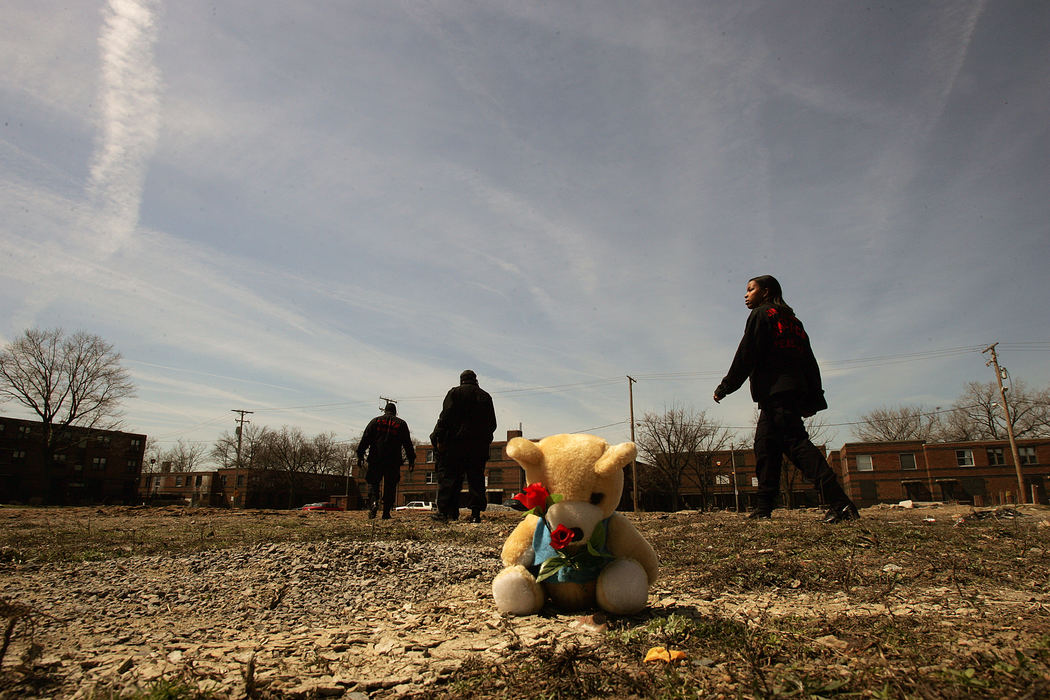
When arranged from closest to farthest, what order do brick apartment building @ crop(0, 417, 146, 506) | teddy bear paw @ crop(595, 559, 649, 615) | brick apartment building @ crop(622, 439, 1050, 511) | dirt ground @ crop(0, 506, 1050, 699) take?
dirt ground @ crop(0, 506, 1050, 699) → teddy bear paw @ crop(595, 559, 649, 615) → brick apartment building @ crop(622, 439, 1050, 511) → brick apartment building @ crop(0, 417, 146, 506)

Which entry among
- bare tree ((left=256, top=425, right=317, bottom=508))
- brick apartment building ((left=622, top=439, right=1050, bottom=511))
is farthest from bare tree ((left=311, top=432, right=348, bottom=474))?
brick apartment building ((left=622, top=439, right=1050, bottom=511))

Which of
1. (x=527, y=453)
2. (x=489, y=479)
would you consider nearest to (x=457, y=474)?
(x=527, y=453)

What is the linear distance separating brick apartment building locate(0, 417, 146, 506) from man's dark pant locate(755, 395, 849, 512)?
53822 mm

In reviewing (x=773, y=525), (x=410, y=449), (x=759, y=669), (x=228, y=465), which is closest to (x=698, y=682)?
(x=759, y=669)

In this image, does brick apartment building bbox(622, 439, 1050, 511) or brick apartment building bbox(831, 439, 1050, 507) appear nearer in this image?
brick apartment building bbox(622, 439, 1050, 511)

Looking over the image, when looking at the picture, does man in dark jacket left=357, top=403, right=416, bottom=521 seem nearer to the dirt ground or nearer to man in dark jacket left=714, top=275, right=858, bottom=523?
the dirt ground

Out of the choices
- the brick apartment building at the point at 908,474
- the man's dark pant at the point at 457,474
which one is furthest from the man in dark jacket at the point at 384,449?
the brick apartment building at the point at 908,474

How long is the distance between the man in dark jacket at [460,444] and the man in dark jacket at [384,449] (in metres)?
1.57

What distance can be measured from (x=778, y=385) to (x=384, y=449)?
654 cm

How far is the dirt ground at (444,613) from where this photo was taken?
1.83 m

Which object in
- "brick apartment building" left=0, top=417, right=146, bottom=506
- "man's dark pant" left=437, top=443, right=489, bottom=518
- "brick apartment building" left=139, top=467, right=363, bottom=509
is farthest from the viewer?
"brick apartment building" left=139, top=467, right=363, bottom=509

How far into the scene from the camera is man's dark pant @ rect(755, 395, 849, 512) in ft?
17.0

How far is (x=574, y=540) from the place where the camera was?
8.73ft

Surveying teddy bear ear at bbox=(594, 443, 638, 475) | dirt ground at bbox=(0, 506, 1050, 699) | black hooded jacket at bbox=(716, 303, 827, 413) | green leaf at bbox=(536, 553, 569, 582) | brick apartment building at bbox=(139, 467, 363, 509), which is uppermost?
black hooded jacket at bbox=(716, 303, 827, 413)
